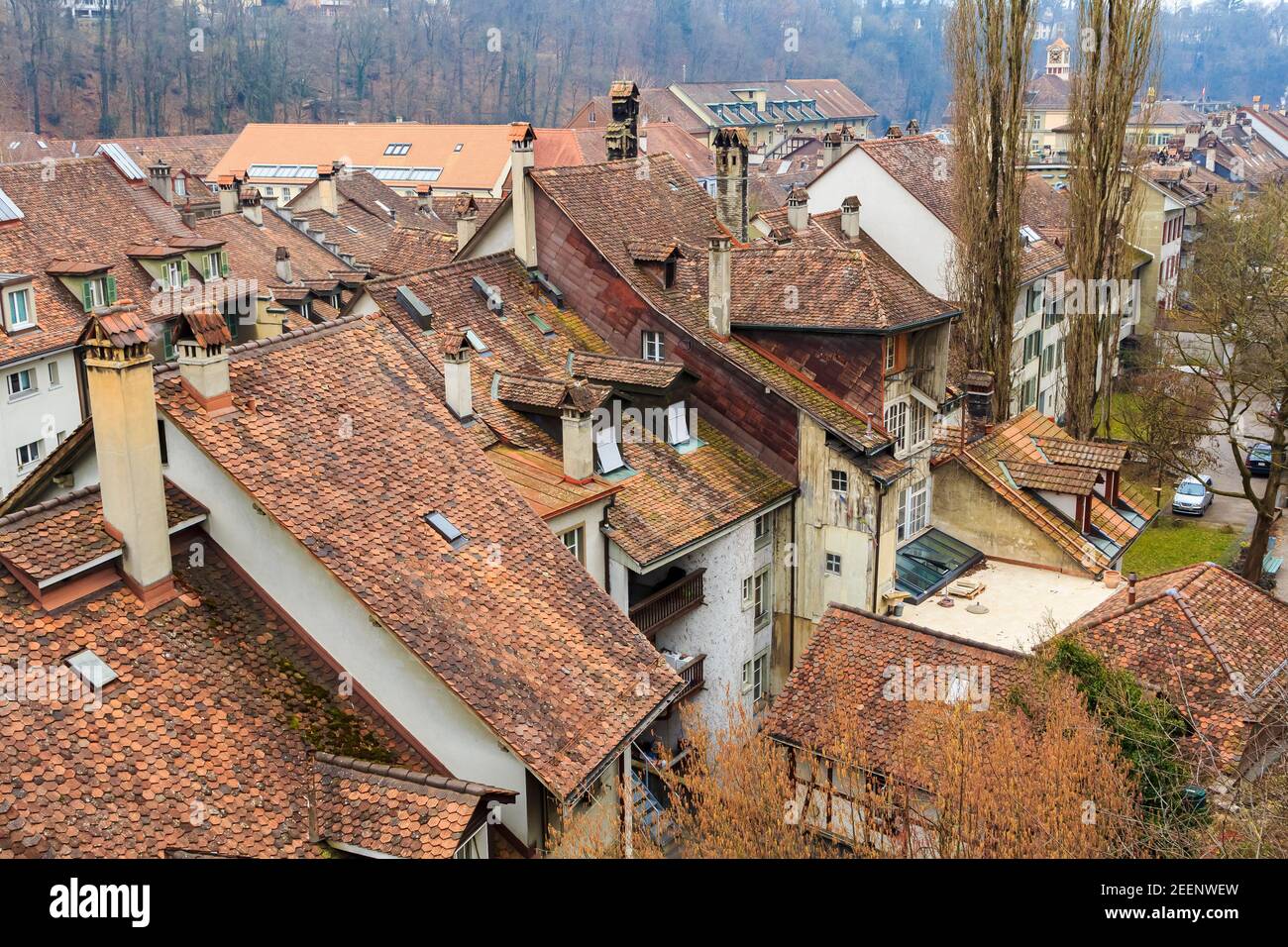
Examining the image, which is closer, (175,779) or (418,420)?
(175,779)

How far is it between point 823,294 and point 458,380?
1131 centimetres

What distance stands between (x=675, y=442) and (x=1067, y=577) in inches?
442

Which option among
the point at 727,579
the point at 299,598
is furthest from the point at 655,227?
the point at 299,598

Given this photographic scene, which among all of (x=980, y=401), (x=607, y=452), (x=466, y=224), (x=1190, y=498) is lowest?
(x=1190, y=498)

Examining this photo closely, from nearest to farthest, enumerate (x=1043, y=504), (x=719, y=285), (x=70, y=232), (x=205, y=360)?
(x=205, y=360)
(x=719, y=285)
(x=1043, y=504)
(x=70, y=232)

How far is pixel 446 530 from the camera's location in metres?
19.6

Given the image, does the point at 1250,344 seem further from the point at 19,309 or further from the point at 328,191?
the point at 328,191

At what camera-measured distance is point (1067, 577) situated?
33.6 metres

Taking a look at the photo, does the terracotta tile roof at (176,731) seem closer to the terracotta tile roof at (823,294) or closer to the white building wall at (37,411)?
the terracotta tile roof at (823,294)

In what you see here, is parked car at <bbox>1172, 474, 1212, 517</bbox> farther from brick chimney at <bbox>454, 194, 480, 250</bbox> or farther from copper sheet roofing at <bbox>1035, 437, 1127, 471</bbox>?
brick chimney at <bbox>454, 194, 480, 250</bbox>

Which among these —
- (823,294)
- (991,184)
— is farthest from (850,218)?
(823,294)

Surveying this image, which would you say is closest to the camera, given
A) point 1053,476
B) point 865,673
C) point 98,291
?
point 865,673

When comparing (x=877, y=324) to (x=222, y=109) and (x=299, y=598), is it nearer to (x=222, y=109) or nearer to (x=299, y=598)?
(x=299, y=598)

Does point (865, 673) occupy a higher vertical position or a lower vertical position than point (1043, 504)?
higher
